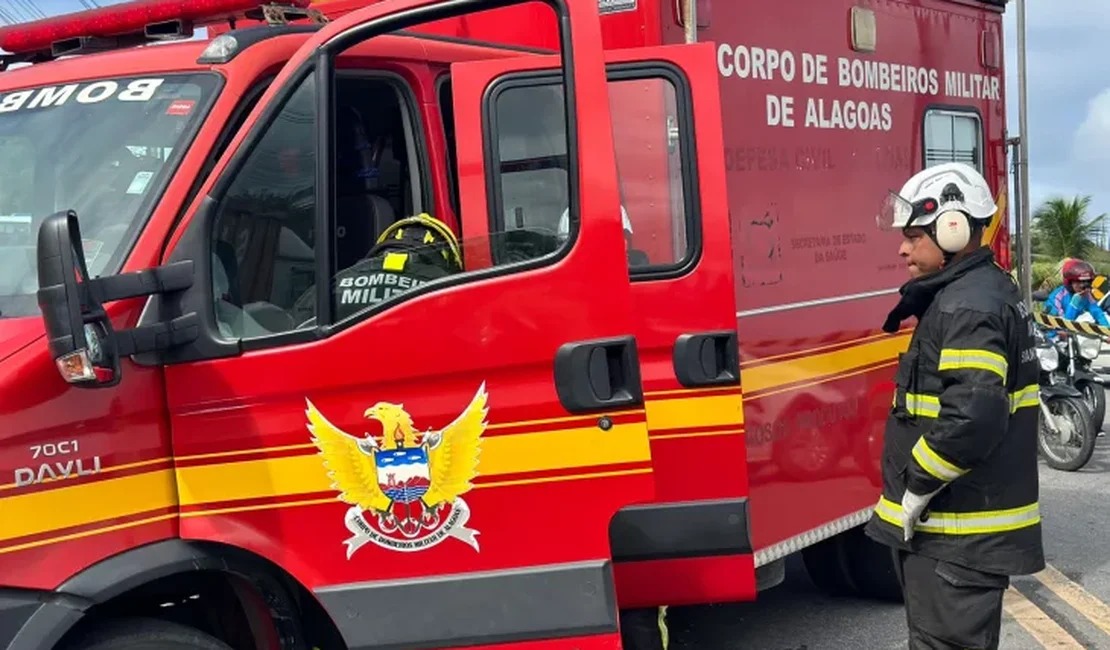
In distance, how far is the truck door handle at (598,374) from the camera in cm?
309

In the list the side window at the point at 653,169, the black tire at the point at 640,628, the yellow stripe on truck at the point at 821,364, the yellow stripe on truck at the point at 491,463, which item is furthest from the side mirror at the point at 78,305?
the yellow stripe on truck at the point at 821,364

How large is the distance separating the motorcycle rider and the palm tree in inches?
602

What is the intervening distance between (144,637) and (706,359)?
1680 mm

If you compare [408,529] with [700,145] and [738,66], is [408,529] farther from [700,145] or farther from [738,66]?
[738,66]

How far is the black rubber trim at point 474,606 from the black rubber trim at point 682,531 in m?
0.44

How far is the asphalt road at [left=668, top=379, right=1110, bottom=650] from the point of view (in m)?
5.38

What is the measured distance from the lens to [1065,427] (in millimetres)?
8906

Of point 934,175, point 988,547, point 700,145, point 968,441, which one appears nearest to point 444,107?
point 700,145

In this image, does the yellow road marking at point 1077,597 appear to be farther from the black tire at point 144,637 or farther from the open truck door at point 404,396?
the black tire at point 144,637

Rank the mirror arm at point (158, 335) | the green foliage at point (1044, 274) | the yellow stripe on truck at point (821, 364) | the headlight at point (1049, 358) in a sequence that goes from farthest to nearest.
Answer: the green foliage at point (1044, 274) → the headlight at point (1049, 358) → the yellow stripe on truck at point (821, 364) → the mirror arm at point (158, 335)

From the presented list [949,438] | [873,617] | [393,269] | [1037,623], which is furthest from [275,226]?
[1037,623]

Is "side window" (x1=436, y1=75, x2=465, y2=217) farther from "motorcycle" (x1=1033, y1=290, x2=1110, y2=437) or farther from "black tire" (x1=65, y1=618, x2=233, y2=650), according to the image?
"motorcycle" (x1=1033, y1=290, x2=1110, y2=437)

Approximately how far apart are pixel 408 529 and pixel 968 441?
1.48 m

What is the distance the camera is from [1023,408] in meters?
3.56
